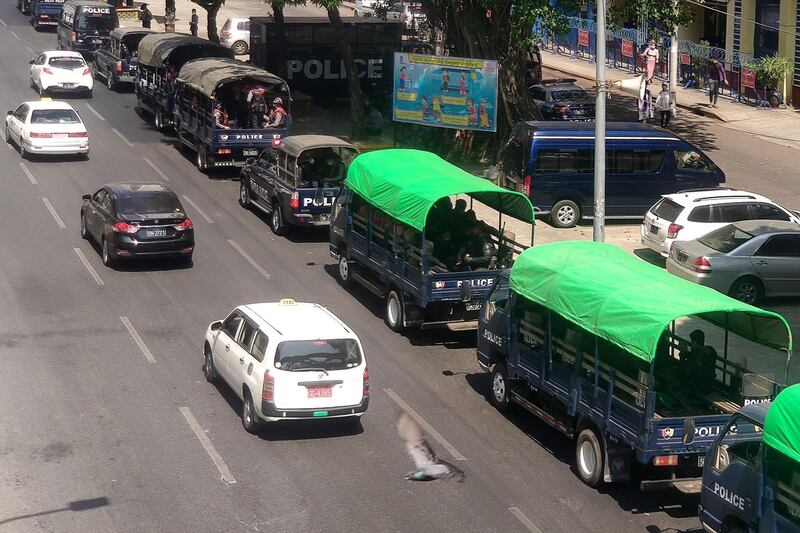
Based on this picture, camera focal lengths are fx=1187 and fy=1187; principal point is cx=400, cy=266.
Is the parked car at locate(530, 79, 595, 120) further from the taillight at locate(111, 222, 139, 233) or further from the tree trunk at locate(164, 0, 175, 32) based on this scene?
the taillight at locate(111, 222, 139, 233)

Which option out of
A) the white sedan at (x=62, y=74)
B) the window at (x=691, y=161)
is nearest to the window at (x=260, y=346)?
the window at (x=691, y=161)

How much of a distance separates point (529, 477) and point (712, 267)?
375 inches

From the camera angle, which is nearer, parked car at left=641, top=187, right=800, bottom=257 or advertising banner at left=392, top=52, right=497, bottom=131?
parked car at left=641, top=187, right=800, bottom=257

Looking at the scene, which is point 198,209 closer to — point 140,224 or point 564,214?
point 140,224

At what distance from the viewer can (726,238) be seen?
24656 millimetres

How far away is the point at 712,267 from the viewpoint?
24.0m

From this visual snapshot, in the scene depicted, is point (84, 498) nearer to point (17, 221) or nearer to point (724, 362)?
point (724, 362)

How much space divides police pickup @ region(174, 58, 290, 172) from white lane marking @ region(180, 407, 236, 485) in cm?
1516

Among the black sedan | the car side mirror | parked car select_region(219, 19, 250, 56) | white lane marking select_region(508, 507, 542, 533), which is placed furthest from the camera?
parked car select_region(219, 19, 250, 56)

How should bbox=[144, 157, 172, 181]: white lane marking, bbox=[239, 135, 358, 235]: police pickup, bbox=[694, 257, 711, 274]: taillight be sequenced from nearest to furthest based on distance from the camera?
bbox=[694, 257, 711, 274]: taillight
bbox=[239, 135, 358, 235]: police pickup
bbox=[144, 157, 172, 181]: white lane marking

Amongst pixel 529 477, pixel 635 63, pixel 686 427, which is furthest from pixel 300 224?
pixel 635 63

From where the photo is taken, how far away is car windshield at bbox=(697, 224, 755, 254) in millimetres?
24391

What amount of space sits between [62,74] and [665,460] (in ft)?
111

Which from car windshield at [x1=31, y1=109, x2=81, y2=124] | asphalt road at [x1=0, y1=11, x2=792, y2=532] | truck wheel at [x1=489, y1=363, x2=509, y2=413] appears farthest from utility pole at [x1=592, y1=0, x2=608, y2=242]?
car windshield at [x1=31, y1=109, x2=81, y2=124]
